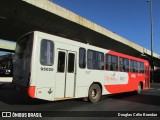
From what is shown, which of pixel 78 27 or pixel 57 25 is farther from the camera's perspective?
pixel 78 27

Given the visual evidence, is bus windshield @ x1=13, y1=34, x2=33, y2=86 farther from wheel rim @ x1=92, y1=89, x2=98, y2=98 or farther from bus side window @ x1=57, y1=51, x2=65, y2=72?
wheel rim @ x1=92, y1=89, x2=98, y2=98

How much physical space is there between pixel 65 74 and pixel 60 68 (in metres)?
0.39

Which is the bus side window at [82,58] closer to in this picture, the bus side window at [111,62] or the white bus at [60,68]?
the white bus at [60,68]

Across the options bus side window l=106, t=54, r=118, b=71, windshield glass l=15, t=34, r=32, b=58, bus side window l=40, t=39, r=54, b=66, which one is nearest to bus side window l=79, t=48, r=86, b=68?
bus side window l=40, t=39, r=54, b=66

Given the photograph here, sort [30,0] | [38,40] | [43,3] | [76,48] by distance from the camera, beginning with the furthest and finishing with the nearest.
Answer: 1. [43,3]
2. [30,0]
3. [76,48]
4. [38,40]

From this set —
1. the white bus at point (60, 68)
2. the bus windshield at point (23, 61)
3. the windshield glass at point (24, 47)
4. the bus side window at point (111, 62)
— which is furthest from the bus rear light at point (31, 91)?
the bus side window at point (111, 62)

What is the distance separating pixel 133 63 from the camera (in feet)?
58.8

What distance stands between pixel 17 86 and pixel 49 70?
1709mm

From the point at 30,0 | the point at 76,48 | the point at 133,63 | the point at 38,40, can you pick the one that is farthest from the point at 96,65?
the point at 30,0

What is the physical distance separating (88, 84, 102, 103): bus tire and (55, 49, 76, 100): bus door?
58.4 inches

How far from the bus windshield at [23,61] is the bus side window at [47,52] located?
475 mm

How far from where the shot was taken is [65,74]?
37.0ft

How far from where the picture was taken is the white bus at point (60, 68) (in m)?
10.1

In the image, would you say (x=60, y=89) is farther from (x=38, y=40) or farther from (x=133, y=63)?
(x=133, y=63)
